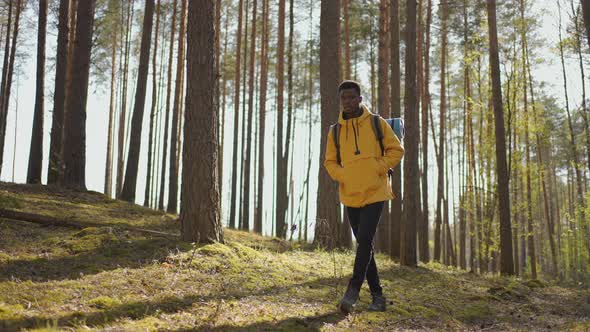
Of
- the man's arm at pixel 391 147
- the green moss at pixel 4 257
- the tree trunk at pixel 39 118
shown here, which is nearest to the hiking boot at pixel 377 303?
the man's arm at pixel 391 147

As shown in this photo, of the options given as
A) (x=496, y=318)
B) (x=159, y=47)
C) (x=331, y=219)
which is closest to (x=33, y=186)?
(x=331, y=219)

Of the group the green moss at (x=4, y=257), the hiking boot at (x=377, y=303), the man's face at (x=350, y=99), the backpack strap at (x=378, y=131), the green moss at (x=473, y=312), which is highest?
the man's face at (x=350, y=99)

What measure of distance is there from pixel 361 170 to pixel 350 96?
762mm

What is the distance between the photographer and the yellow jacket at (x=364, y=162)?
4766 millimetres

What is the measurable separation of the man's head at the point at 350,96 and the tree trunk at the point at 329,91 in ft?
16.6

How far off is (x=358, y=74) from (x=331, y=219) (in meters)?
15.3

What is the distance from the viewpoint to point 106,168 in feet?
94.1

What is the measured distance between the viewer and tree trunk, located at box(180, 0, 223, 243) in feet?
21.7

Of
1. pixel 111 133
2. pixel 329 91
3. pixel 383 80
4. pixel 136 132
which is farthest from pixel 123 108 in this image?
pixel 329 91

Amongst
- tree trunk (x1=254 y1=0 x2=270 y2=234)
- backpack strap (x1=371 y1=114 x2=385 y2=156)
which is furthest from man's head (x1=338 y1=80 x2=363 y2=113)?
tree trunk (x1=254 y1=0 x2=270 y2=234)

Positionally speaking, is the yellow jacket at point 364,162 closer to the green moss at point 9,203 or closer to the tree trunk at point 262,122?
the green moss at point 9,203

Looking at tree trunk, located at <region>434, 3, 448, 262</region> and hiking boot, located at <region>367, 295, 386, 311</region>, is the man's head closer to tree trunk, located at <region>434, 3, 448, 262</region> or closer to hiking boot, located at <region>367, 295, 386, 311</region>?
hiking boot, located at <region>367, 295, 386, 311</region>

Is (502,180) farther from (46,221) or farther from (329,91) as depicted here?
(46,221)

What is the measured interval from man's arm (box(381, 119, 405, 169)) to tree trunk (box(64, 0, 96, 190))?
9296 mm
